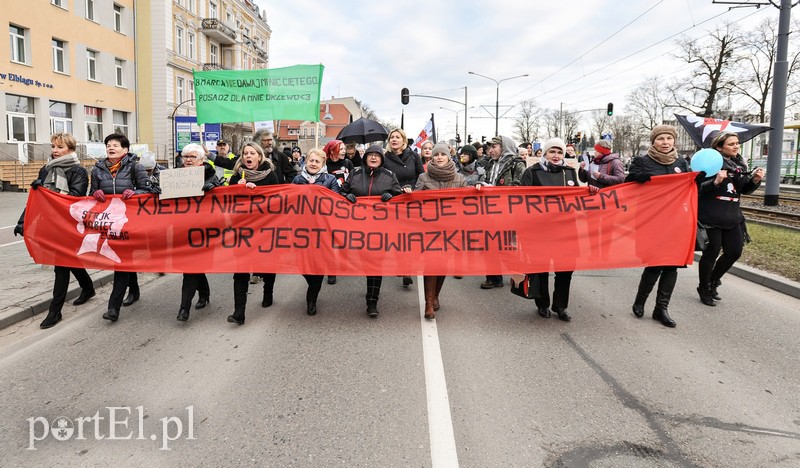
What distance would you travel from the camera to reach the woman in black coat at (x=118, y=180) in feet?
17.8

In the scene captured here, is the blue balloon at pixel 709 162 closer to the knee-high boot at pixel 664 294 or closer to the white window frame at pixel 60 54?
the knee-high boot at pixel 664 294

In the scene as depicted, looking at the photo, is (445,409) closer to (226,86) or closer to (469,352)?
(469,352)

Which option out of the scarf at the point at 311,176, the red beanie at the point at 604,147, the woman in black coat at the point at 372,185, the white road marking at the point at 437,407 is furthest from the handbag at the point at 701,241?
the scarf at the point at 311,176

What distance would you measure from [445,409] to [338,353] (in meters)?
1.34

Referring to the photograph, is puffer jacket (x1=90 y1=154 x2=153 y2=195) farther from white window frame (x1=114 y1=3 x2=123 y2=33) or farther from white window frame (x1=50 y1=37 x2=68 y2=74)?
white window frame (x1=114 y1=3 x2=123 y2=33)

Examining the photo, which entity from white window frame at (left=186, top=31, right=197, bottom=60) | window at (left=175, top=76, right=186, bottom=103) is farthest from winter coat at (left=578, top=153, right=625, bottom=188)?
white window frame at (left=186, top=31, right=197, bottom=60)

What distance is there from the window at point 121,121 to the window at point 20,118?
7.09 metres

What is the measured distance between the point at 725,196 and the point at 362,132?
647 centimetres

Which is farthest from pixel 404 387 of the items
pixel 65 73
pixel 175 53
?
pixel 175 53

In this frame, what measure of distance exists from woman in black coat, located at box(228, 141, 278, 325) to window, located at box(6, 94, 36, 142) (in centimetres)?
2376

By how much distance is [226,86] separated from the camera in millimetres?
9578

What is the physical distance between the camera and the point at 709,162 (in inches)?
→ 211

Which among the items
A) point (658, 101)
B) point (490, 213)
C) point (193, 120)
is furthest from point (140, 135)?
point (658, 101)

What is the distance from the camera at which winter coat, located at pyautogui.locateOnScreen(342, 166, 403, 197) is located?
18.9 feet
